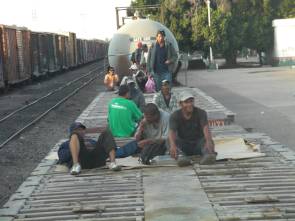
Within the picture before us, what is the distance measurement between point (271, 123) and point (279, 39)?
26.2 meters

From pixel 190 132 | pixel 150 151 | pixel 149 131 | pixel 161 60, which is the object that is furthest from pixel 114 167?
pixel 161 60

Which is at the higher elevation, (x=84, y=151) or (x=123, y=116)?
(x=123, y=116)

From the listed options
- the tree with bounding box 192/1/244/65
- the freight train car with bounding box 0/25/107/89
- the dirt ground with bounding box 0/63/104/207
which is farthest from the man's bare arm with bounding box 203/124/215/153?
the tree with bounding box 192/1/244/65

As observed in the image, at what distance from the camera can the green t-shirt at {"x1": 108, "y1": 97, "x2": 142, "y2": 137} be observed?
9.98 m

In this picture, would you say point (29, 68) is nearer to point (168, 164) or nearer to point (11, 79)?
point (11, 79)

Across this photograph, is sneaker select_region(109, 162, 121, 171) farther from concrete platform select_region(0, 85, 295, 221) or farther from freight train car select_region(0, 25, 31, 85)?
freight train car select_region(0, 25, 31, 85)

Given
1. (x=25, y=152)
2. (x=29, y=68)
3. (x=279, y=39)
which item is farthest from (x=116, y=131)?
(x=279, y=39)

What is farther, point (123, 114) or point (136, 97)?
point (136, 97)

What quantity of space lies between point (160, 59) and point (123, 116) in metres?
4.92

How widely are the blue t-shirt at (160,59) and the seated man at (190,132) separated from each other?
6306 millimetres

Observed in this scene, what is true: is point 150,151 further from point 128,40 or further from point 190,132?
point 128,40

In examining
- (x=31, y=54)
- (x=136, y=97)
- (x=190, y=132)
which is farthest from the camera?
(x=31, y=54)

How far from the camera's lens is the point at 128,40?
29125 millimetres

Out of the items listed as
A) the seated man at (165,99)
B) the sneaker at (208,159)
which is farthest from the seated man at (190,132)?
the seated man at (165,99)
